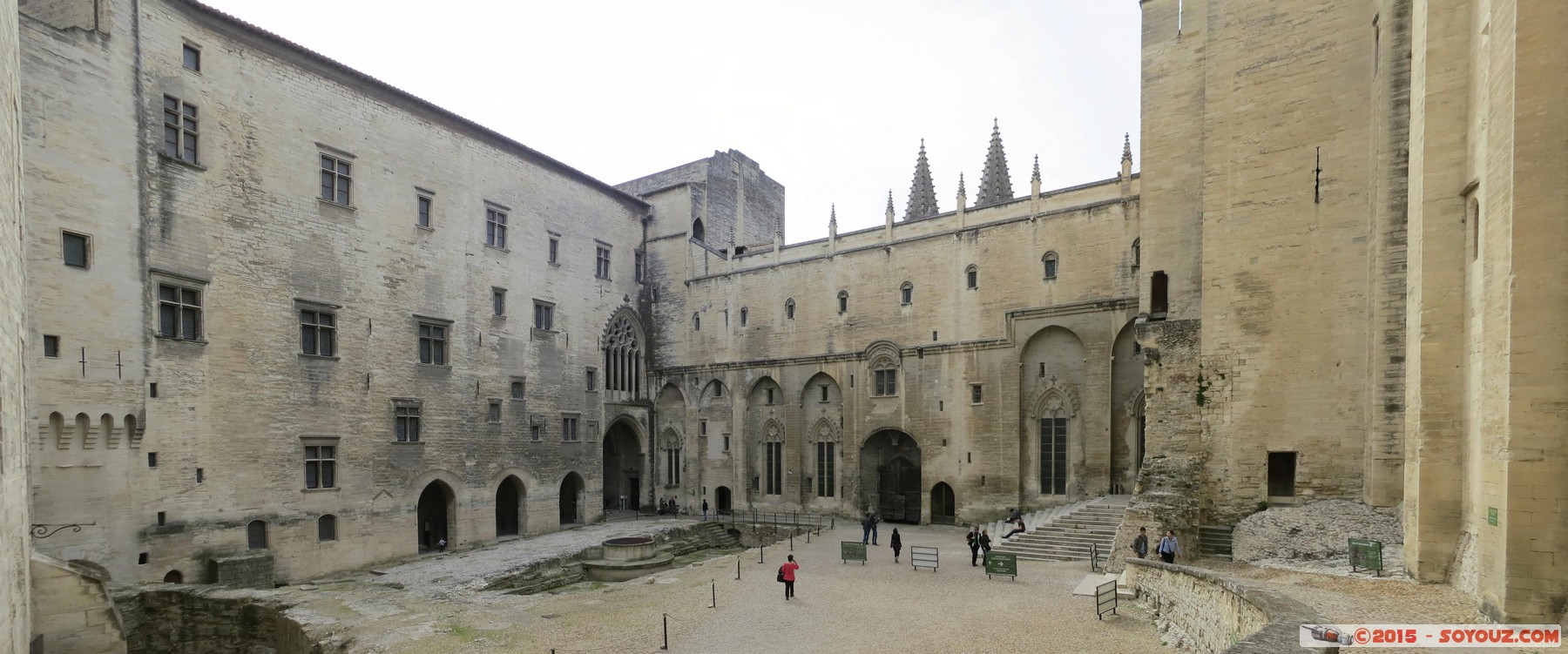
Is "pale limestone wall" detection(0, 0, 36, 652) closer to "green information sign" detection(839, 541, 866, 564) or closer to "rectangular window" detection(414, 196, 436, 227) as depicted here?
"rectangular window" detection(414, 196, 436, 227)

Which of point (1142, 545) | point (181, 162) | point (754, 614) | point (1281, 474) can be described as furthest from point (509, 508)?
point (1281, 474)

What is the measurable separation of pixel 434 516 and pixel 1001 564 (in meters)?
19.2

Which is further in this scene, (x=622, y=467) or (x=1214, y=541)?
(x=622, y=467)

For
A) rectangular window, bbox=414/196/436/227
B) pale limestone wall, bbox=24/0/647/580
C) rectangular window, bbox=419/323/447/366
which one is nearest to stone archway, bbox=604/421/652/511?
pale limestone wall, bbox=24/0/647/580

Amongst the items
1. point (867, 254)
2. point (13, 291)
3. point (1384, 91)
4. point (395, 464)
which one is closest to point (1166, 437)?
point (1384, 91)

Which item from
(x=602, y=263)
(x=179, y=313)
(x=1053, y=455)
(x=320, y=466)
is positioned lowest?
(x=1053, y=455)

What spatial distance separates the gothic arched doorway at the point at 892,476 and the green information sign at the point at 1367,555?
651 inches

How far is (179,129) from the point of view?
60.4 feet

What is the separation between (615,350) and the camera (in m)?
32.1

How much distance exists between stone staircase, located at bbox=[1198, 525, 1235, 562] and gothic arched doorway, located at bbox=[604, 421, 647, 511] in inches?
931

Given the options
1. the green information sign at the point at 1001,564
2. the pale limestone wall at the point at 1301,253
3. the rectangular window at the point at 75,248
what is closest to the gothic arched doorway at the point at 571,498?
the rectangular window at the point at 75,248

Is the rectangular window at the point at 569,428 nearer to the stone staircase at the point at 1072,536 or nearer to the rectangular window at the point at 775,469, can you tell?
the rectangular window at the point at 775,469

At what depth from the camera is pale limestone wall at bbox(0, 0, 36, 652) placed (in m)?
8.70

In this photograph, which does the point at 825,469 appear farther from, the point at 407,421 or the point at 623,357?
the point at 407,421
